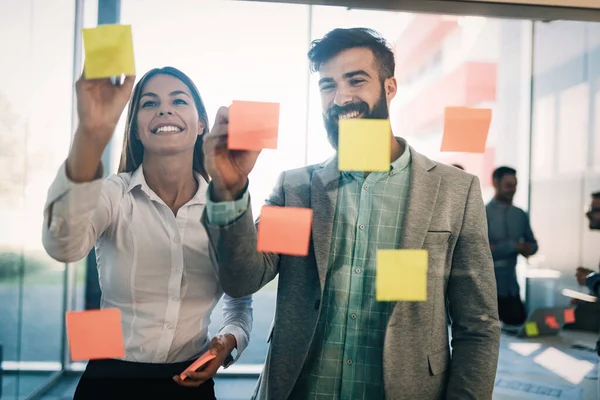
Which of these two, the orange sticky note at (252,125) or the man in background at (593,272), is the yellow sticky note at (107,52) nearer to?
the orange sticky note at (252,125)

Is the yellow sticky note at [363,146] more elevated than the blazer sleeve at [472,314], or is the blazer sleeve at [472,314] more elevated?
the yellow sticky note at [363,146]

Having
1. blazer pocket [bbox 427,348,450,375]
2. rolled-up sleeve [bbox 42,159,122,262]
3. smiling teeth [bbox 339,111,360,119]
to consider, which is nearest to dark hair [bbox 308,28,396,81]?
smiling teeth [bbox 339,111,360,119]

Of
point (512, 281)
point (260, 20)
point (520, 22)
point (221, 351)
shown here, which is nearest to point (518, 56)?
point (520, 22)

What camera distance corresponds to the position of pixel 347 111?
1278mm

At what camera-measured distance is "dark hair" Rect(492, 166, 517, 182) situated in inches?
56.9

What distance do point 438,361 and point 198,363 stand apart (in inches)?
23.8

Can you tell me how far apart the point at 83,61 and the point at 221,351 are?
2.70ft

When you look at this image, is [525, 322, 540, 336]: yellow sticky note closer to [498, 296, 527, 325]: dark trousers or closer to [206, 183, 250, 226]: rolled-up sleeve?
[498, 296, 527, 325]: dark trousers

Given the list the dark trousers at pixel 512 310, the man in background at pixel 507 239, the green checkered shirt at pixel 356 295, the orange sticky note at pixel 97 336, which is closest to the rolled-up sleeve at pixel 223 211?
the green checkered shirt at pixel 356 295

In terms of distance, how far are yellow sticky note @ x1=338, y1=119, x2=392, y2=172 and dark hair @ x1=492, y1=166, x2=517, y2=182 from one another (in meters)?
0.39

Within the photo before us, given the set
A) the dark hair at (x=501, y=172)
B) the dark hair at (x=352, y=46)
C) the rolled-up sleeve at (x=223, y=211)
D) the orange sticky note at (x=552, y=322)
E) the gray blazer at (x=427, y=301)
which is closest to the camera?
the rolled-up sleeve at (x=223, y=211)

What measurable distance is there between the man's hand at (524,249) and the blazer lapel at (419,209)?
0.45 metres

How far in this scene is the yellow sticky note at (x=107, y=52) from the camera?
1.17m

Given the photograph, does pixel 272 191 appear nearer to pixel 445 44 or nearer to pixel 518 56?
pixel 445 44
